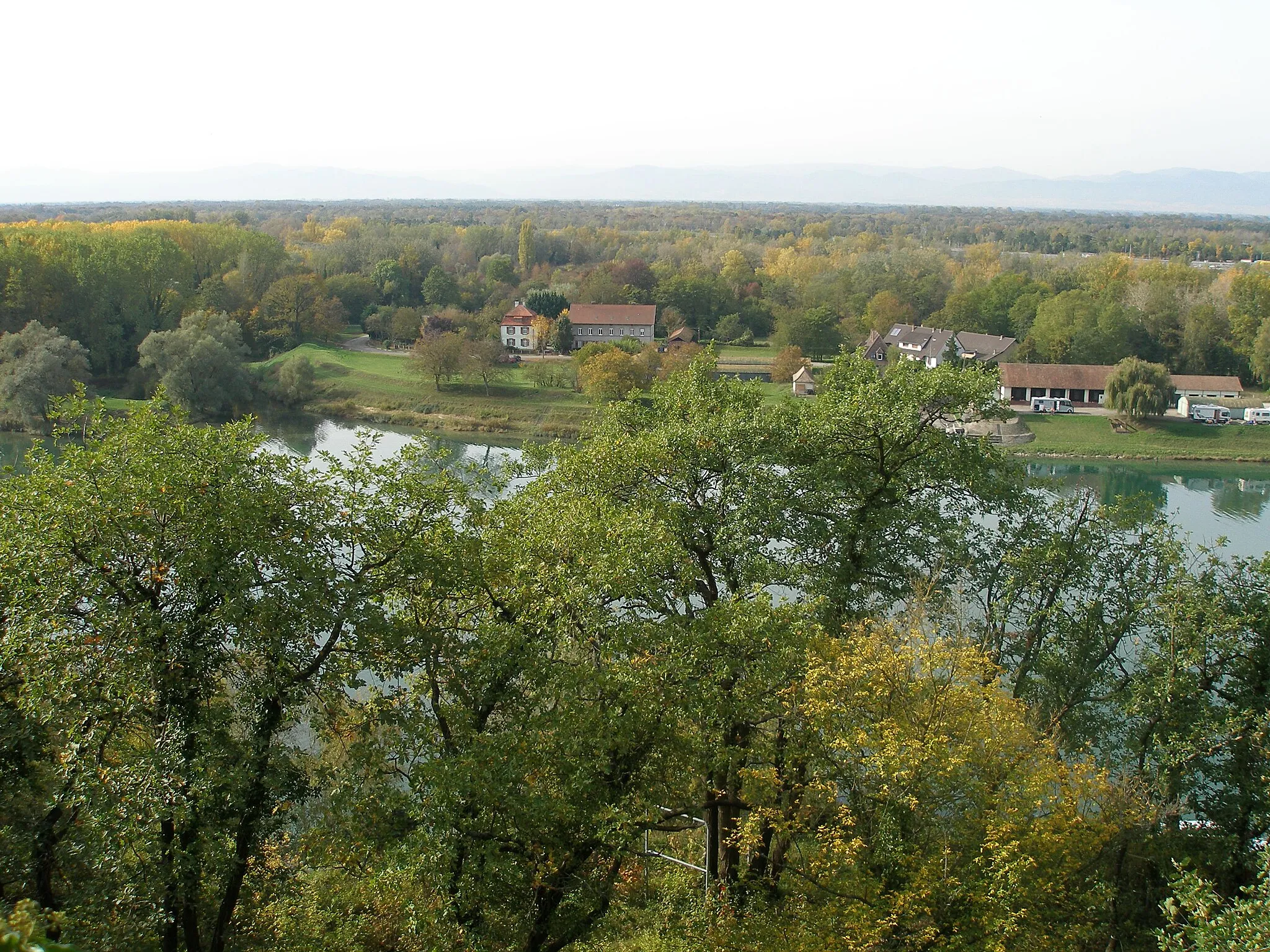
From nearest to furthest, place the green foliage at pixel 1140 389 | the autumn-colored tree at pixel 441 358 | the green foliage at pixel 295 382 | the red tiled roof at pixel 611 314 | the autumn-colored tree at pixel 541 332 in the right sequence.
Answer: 1. the green foliage at pixel 1140 389
2. the green foliage at pixel 295 382
3. the autumn-colored tree at pixel 441 358
4. the autumn-colored tree at pixel 541 332
5. the red tiled roof at pixel 611 314

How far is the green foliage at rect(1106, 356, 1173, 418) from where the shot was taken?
113ft

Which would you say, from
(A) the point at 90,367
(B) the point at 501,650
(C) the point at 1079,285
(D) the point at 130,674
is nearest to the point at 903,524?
(B) the point at 501,650

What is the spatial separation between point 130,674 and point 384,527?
2069mm

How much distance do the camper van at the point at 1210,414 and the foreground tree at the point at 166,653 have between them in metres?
35.0

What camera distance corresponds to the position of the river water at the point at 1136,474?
83.0 ft

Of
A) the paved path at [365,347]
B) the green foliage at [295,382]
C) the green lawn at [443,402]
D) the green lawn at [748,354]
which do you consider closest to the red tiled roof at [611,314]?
the green lawn at [748,354]

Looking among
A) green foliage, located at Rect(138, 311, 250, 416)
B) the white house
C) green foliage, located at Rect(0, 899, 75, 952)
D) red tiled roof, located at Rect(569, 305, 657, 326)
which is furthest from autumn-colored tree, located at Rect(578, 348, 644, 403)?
green foliage, located at Rect(0, 899, 75, 952)

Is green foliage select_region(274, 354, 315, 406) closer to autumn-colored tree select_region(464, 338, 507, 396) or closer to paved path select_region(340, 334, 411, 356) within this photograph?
autumn-colored tree select_region(464, 338, 507, 396)

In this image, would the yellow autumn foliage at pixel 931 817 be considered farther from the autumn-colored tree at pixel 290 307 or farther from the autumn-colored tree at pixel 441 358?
the autumn-colored tree at pixel 290 307

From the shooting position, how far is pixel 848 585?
10336 millimetres

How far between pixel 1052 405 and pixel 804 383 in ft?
29.4

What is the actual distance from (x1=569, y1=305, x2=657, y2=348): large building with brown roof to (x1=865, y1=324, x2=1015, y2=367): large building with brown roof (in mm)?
10153

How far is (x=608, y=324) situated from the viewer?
46.8 metres

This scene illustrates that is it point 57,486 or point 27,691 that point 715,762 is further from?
point 57,486
